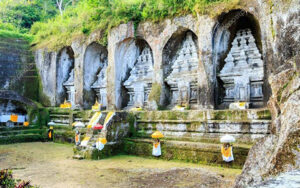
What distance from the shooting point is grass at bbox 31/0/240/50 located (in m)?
9.72

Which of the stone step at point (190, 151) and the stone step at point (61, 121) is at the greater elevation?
the stone step at point (61, 121)

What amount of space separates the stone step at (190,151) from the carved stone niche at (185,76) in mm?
2882

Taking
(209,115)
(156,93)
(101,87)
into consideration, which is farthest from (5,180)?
(101,87)

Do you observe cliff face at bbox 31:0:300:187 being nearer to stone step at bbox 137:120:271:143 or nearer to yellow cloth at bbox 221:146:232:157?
stone step at bbox 137:120:271:143

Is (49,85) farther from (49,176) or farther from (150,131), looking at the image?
(49,176)

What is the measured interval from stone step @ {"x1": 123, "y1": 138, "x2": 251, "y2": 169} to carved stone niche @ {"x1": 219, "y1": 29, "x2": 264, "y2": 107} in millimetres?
2943

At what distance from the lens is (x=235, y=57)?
10.0 m

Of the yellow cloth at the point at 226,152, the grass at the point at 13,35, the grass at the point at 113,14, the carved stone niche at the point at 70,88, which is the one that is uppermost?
the grass at the point at 13,35

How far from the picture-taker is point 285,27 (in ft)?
24.4

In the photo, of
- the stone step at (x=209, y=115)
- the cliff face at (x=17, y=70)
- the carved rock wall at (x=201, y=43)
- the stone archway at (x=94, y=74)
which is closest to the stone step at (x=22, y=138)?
the stone archway at (x=94, y=74)

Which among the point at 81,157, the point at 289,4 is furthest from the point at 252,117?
the point at 81,157

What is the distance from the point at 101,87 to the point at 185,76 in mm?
5269

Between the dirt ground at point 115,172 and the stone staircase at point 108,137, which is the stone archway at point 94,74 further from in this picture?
the dirt ground at point 115,172

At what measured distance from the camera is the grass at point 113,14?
972 cm
